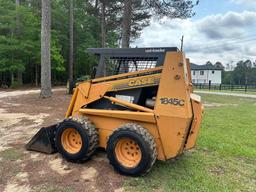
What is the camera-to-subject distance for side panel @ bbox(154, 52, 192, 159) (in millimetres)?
3719

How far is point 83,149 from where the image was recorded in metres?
4.18

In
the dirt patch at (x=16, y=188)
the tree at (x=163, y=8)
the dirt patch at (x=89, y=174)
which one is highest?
the tree at (x=163, y=8)

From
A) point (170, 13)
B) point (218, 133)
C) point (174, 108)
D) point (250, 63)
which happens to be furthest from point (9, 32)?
point (250, 63)

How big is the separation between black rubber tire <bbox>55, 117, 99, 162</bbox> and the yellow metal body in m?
0.16

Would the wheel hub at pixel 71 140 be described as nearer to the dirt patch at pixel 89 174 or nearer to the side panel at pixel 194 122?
the dirt patch at pixel 89 174

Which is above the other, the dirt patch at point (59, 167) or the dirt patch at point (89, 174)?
the dirt patch at point (59, 167)

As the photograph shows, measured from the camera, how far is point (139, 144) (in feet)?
12.2

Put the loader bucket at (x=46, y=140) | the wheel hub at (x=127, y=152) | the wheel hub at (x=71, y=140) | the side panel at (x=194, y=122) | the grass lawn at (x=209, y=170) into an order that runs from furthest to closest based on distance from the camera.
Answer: the loader bucket at (x=46, y=140)
the wheel hub at (x=71, y=140)
the side panel at (x=194, y=122)
the wheel hub at (x=127, y=152)
the grass lawn at (x=209, y=170)

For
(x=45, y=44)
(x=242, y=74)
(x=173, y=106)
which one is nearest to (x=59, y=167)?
(x=173, y=106)

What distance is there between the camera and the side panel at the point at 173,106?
3.72 metres

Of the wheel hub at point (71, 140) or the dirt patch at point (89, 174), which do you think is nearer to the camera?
the dirt patch at point (89, 174)

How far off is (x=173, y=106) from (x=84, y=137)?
1.41m

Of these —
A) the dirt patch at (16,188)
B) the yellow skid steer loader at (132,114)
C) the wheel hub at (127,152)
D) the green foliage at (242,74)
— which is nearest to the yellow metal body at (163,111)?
the yellow skid steer loader at (132,114)

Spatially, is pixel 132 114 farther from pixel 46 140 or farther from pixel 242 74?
pixel 242 74
